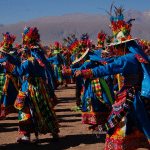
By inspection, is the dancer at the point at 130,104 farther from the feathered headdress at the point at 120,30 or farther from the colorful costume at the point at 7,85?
the colorful costume at the point at 7,85

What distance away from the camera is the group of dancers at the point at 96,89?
11.9ft

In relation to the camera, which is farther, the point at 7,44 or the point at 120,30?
the point at 7,44

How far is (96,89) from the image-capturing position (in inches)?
256

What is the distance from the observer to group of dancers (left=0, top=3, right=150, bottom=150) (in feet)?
11.9

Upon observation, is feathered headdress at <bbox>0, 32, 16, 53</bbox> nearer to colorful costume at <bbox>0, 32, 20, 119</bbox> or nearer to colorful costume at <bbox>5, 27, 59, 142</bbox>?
colorful costume at <bbox>0, 32, 20, 119</bbox>

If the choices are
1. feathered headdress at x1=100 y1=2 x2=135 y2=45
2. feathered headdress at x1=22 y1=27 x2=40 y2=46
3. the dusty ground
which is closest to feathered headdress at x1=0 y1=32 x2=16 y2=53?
feathered headdress at x1=22 y1=27 x2=40 y2=46

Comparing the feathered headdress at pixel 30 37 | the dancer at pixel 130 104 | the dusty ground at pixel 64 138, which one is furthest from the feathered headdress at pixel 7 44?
the dancer at pixel 130 104

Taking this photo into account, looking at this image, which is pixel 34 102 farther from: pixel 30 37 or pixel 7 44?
pixel 7 44

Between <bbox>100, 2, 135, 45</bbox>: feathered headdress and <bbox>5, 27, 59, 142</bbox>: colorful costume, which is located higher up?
<bbox>100, 2, 135, 45</bbox>: feathered headdress

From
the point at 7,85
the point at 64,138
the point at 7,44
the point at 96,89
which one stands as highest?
the point at 7,44

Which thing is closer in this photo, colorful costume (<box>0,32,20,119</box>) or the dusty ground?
the dusty ground

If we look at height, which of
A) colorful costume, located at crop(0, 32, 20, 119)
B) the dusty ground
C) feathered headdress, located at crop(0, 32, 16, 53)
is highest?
feathered headdress, located at crop(0, 32, 16, 53)

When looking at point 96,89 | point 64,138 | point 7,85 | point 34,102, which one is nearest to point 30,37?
point 34,102

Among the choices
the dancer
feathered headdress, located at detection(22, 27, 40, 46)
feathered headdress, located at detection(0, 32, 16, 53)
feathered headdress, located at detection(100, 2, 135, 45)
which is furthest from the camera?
feathered headdress, located at detection(0, 32, 16, 53)
